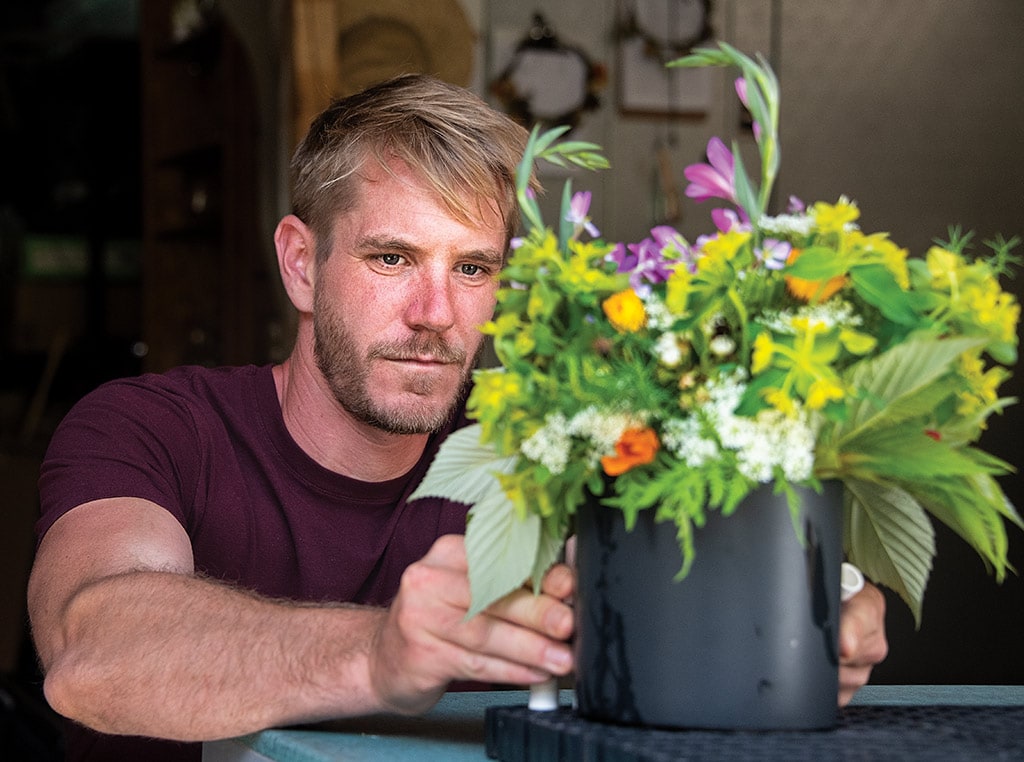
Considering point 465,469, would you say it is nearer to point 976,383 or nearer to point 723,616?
point 723,616

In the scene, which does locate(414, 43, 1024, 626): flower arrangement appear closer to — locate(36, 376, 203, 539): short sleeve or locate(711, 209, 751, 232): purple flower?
locate(711, 209, 751, 232): purple flower

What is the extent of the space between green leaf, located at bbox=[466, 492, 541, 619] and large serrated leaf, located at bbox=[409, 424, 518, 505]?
0.12 ft

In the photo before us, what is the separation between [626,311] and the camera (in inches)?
30.3

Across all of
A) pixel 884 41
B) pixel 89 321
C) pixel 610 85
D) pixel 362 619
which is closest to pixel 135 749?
pixel 362 619

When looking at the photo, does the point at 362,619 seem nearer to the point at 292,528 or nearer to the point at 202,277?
the point at 292,528

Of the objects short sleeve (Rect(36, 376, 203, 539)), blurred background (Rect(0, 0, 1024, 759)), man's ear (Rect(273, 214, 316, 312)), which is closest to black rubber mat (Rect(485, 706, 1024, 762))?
short sleeve (Rect(36, 376, 203, 539))

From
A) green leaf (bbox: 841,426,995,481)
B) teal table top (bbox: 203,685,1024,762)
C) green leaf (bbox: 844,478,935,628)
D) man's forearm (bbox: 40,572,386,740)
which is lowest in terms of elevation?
teal table top (bbox: 203,685,1024,762)

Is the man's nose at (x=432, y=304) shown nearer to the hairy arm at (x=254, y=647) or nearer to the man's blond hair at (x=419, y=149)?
the man's blond hair at (x=419, y=149)

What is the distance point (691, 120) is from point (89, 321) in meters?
3.01

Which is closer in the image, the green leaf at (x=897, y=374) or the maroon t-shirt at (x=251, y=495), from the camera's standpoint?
the green leaf at (x=897, y=374)

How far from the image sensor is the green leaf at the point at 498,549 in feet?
2.65

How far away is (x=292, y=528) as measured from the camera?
1558mm

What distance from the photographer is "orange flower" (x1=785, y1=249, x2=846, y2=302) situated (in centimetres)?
78

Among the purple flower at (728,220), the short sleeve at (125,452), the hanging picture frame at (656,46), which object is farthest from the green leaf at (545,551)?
the hanging picture frame at (656,46)
